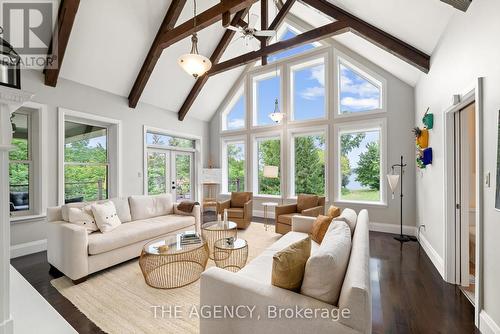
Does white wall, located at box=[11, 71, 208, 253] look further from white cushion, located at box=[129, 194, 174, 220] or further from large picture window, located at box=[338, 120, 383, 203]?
large picture window, located at box=[338, 120, 383, 203]

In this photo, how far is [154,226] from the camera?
11.1ft

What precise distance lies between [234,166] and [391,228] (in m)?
4.28

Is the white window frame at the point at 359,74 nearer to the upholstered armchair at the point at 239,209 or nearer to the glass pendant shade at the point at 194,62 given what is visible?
the upholstered armchair at the point at 239,209

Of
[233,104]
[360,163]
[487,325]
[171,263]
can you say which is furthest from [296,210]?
[233,104]

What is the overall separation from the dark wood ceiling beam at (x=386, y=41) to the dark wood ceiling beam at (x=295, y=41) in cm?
11

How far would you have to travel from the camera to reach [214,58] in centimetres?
545

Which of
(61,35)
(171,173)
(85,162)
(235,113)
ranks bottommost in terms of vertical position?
Answer: (171,173)

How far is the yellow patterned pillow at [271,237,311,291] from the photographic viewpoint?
1365 millimetres

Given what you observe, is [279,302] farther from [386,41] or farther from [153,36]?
[153,36]

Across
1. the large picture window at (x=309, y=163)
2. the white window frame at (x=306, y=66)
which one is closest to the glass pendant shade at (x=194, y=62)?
the white window frame at (x=306, y=66)

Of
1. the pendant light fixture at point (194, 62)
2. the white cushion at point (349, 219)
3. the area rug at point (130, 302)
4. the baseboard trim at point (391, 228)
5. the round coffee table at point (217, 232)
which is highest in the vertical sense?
the pendant light fixture at point (194, 62)

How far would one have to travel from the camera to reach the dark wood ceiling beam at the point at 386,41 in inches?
131

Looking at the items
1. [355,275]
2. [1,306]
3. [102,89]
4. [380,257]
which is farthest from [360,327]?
[102,89]

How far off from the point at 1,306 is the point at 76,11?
378 cm
